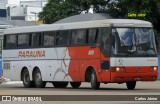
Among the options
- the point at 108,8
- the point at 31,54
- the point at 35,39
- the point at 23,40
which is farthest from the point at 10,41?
the point at 108,8

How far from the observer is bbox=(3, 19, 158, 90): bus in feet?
93.2

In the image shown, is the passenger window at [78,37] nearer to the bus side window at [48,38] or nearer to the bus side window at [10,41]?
the bus side window at [48,38]

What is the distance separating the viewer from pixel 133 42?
28594 millimetres

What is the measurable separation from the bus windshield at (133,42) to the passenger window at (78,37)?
200cm

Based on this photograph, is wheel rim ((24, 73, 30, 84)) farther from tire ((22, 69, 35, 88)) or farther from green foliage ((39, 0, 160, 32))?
green foliage ((39, 0, 160, 32))

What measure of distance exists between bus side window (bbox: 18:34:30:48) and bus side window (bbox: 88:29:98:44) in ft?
18.2

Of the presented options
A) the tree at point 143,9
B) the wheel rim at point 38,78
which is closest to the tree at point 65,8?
the tree at point 143,9

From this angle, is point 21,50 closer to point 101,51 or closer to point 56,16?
point 101,51

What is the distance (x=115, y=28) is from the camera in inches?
1129

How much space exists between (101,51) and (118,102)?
27.3ft

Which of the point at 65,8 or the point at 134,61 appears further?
the point at 65,8

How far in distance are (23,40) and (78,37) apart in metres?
5.09

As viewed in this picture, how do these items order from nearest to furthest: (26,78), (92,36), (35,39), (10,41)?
1. (92,36)
2. (35,39)
3. (26,78)
4. (10,41)

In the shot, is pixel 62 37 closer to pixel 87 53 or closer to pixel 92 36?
pixel 87 53
